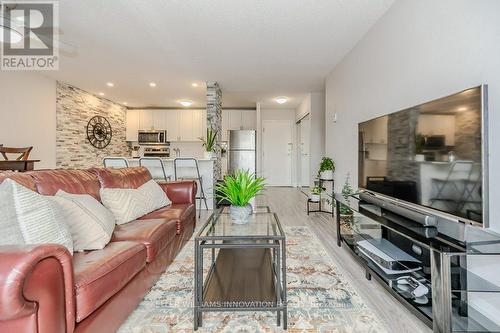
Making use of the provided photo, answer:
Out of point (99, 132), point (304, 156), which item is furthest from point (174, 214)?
point (304, 156)

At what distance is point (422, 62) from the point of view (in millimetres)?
2121

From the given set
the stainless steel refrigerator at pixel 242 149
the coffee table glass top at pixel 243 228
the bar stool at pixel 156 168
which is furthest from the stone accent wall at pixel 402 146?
the stainless steel refrigerator at pixel 242 149

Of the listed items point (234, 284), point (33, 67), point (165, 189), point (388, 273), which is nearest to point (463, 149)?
point (388, 273)

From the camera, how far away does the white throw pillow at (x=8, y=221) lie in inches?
42.3

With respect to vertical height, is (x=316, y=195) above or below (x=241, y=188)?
below

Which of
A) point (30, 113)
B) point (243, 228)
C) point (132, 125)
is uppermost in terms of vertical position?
point (132, 125)

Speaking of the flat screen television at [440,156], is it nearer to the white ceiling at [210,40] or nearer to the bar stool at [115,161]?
the white ceiling at [210,40]

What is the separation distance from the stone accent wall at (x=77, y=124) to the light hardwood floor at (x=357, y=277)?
3539 millimetres

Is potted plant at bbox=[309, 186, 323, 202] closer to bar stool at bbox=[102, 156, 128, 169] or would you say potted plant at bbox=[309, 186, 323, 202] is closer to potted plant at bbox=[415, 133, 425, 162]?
potted plant at bbox=[415, 133, 425, 162]

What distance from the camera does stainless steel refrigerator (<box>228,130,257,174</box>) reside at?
7531 mm

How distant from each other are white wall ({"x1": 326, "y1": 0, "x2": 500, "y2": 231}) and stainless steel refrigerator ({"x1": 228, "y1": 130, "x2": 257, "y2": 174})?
389cm

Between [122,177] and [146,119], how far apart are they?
615 centimetres

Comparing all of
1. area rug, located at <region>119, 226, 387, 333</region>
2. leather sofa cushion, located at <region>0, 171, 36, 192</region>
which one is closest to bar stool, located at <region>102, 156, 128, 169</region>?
area rug, located at <region>119, 226, 387, 333</region>

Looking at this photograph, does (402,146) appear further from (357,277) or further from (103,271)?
(103,271)
